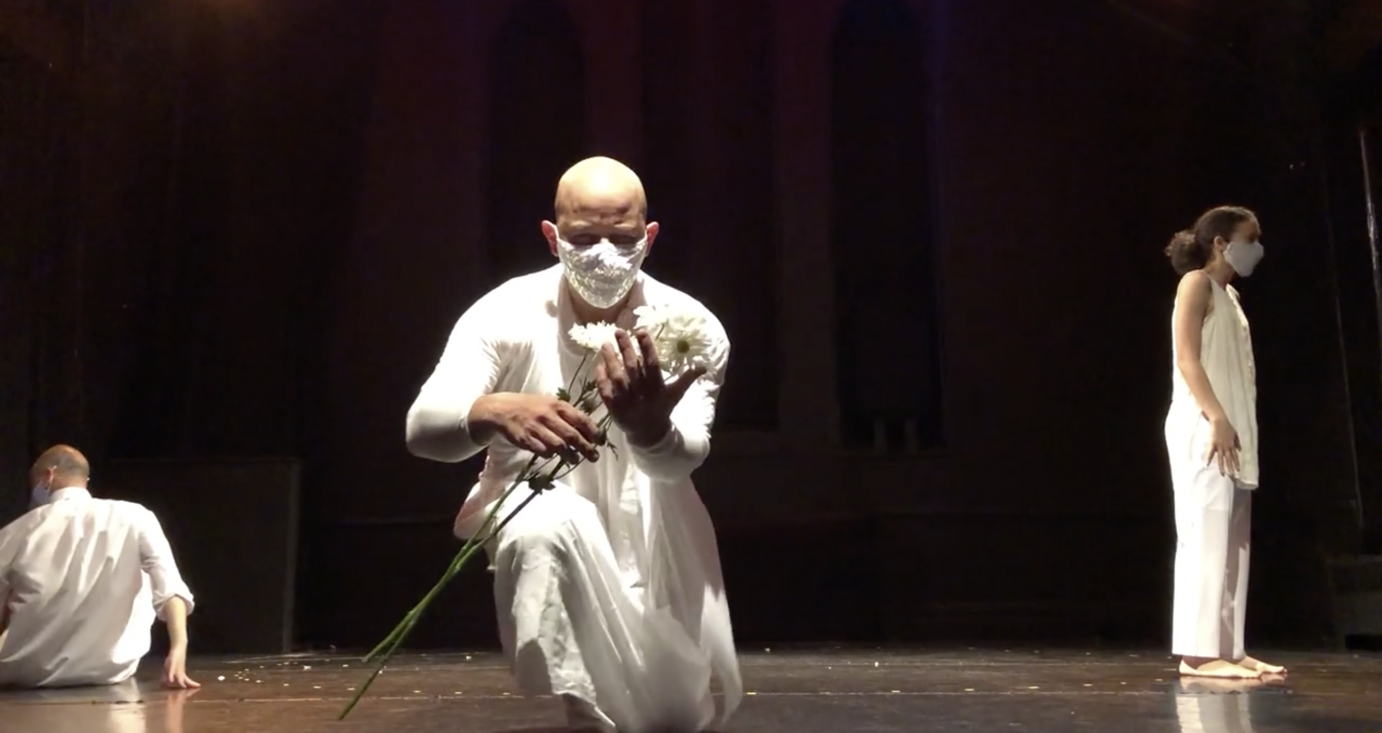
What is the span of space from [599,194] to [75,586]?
10.7 feet

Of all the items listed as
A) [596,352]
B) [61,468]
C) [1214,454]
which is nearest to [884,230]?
[1214,454]

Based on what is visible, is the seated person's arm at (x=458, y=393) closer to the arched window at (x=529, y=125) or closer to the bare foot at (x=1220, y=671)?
the bare foot at (x=1220, y=671)

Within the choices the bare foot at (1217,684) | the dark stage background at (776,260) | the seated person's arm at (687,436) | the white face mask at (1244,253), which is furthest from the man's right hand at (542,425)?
the dark stage background at (776,260)

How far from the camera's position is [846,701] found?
142 inches

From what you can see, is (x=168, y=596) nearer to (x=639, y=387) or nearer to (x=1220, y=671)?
(x=639, y=387)

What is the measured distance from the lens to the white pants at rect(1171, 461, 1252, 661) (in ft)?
13.5

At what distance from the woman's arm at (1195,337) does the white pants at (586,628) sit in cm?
241

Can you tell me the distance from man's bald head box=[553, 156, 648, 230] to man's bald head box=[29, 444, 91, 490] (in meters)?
3.21

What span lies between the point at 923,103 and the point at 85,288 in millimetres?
5580

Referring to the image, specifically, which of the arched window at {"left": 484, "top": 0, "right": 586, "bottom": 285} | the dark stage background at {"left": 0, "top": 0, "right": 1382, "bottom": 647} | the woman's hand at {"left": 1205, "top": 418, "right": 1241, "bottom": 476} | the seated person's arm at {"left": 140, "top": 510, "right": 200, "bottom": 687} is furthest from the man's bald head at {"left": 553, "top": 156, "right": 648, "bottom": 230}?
the arched window at {"left": 484, "top": 0, "right": 586, "bottom": 285}

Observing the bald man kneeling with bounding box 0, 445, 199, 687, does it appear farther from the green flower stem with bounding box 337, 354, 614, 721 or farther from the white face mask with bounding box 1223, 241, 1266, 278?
the white face mask with bounding box 1223, 241, 1266, 278

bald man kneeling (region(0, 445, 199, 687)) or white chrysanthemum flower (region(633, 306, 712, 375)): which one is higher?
white chrysanthemum flower (region(633, 306, 712, 375))

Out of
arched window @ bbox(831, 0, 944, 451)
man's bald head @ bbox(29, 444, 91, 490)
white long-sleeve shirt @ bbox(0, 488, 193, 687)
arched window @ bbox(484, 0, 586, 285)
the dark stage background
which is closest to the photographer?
white long-sleeve shirt @ bbox(0, 488, 193, 687)

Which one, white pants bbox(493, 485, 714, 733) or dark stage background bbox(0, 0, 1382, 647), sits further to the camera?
dark stage background bbox(0, 0, 1382, 647)
